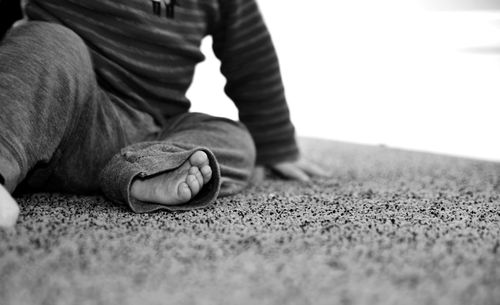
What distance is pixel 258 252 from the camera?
43cm

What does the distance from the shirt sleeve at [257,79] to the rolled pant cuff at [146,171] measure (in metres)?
0.37

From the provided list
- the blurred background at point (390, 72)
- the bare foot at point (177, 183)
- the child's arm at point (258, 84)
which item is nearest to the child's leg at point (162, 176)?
the bare foot at point (177, 183)

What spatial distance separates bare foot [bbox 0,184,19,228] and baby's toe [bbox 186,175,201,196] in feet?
0.61

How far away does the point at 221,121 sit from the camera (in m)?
0.82

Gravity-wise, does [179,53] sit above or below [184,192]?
above

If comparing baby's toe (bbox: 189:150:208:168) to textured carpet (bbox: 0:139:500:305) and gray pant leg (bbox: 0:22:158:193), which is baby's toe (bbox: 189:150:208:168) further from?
gray pant leg (bbox: 0:22:158:193)

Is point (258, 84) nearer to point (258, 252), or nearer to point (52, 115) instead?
point (52, 115)

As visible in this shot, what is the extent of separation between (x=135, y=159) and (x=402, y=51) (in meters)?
1.09

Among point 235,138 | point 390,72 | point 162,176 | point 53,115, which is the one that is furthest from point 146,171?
point 390,72

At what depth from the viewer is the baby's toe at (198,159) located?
612 millimetres

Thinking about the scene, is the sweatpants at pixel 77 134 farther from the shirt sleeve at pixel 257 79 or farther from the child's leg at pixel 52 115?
the shirt sleeve at pixel 257 79

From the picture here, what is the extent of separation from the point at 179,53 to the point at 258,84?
0.62 ft

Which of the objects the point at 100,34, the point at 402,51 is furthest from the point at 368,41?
the point at 100,34

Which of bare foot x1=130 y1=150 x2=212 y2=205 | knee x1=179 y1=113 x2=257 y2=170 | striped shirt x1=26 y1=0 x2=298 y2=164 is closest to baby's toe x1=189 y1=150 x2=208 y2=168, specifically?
bare foot x1=130 y1=150 x2=212 y2=205
